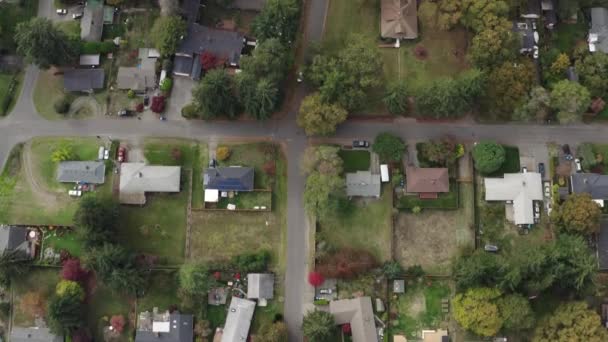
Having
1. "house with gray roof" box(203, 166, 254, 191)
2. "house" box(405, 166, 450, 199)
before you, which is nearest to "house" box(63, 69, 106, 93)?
"house with gray roof" box(203, 166, 254, 191)

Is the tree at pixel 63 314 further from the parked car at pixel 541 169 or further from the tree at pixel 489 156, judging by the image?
the parked car at pixel 541 169

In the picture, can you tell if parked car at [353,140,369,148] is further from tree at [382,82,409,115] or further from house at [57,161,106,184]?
house at [57,161,106,184]

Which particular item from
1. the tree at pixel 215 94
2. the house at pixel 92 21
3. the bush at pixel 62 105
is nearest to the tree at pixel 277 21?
the tree at pixel 215 94

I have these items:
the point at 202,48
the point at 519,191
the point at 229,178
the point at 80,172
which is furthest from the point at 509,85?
the point at 80,172

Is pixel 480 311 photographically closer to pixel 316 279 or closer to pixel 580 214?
pixel 580 214

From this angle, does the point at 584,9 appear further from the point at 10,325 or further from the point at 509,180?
the point at 10,325
